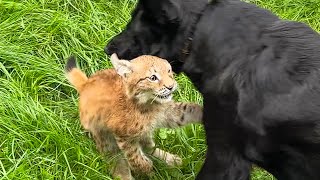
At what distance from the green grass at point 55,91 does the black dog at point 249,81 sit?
78 centimetres

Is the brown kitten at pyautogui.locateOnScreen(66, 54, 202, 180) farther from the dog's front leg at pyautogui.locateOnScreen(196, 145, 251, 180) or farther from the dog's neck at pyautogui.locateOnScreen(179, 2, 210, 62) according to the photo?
the dog's front leg at pyautogui.locateOnScreen(196, 145, 251, 180)

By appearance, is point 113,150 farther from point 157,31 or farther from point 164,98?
point 157,31

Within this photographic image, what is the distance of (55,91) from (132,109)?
86 cm

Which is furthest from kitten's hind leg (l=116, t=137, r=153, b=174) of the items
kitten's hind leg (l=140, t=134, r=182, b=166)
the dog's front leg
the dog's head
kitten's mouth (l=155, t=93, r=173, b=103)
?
the dog's front leg

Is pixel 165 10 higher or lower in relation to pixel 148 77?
higher

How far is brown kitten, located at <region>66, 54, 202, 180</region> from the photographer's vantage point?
392cm

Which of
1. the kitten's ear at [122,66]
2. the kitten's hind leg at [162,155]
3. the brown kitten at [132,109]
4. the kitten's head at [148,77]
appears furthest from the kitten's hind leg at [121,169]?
the kitten's ear at [122,66]

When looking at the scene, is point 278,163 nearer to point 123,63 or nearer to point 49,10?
point 123,63

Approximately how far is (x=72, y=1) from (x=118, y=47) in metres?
1.27

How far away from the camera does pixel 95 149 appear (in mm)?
4336

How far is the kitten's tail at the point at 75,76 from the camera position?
173 inches

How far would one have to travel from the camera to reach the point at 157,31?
3912 mm

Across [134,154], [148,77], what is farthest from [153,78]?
[134,154]

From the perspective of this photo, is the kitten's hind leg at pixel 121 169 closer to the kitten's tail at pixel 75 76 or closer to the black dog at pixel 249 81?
the kitten's tail at pixel 75 76
